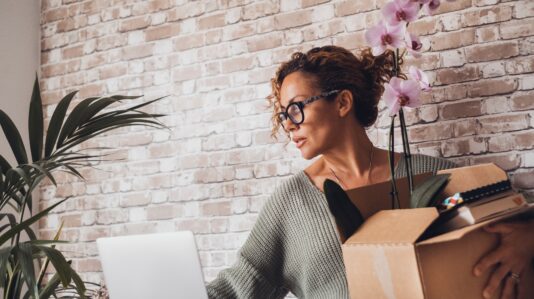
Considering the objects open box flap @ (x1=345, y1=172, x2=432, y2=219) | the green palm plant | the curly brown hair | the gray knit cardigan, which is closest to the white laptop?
the green palm plant

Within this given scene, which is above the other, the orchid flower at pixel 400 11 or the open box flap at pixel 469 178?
the orchid flower at pixel 400 11

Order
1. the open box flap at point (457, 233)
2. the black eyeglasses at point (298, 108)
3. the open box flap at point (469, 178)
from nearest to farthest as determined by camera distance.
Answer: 1. the open box flap at point (457, 233)
2. the open box flap at point (469, 178)
3. the black eyeglasses at point (298, 108)

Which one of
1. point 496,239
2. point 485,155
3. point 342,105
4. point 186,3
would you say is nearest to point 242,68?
point 186,3

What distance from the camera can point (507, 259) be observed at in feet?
3.51

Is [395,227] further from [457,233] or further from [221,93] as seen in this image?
[221,93]

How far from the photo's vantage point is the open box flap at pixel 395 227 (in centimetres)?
94

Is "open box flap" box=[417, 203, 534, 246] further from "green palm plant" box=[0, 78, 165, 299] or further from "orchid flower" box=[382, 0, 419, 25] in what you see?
"green palm plant" box=[0, 78, 165, 299]

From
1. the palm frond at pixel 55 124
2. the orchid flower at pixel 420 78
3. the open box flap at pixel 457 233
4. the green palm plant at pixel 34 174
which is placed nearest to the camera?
the open box flap at pixel 457 233

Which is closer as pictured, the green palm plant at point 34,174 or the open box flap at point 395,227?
the open box flap at point 395,227

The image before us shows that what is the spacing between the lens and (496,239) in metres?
1.09

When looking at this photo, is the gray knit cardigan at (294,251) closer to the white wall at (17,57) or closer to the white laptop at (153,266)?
the white laptop at (153,266)

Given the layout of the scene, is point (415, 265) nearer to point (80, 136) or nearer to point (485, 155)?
point (485, 155)

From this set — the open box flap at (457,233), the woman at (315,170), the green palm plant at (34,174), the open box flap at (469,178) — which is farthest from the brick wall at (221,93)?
the open box flap at (457,233)

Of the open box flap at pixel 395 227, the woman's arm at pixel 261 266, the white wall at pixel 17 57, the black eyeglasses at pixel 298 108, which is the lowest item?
the woman's arm at pixel 261 266
